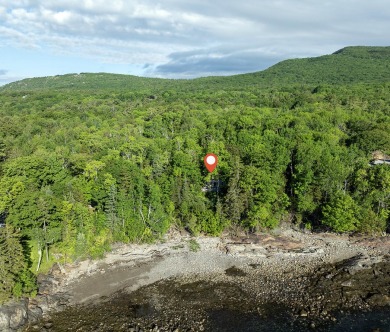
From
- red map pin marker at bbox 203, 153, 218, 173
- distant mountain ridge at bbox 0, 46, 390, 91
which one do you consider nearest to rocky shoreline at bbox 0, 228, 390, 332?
red map pin marker at bbox 203, 153, 218, 173

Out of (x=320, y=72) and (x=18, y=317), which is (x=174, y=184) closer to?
(x=18, y=317)

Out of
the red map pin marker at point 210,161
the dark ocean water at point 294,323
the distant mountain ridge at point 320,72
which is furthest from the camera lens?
the distant mountain ridge at point 320,72

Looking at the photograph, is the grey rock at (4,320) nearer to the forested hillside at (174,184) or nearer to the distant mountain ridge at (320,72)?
the forested hillside at (174,184)

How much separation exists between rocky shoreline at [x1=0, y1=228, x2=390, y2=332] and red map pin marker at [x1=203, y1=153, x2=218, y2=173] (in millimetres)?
10716

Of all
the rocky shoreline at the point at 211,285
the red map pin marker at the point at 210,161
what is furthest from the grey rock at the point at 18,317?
the red map pin marker at the point at 210,161

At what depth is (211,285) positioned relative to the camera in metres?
36.3

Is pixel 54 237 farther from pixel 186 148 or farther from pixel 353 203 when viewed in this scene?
pixel 353 203

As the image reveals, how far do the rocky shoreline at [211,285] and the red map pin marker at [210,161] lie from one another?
10.7 metres

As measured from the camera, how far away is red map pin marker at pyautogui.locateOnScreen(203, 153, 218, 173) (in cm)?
5022

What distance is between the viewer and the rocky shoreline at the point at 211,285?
30.8 metres

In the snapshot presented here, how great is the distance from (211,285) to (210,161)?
64.8 ft

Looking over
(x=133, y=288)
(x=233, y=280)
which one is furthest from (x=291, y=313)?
(x=133, y=288)

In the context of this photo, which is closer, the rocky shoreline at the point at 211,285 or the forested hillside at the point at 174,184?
the rocky shoreline at the point at 211,285

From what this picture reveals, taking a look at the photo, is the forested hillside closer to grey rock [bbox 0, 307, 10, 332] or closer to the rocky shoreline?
grey rock [bbox 0, 307, 10, 332]
